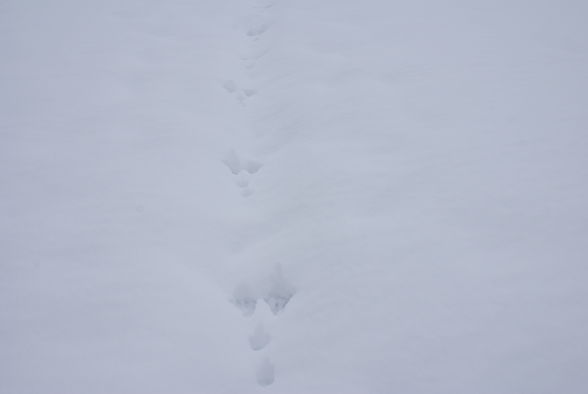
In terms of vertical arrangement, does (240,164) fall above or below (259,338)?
above

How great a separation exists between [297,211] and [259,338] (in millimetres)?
817

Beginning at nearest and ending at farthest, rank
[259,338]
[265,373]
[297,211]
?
[265,373], [259,338], [297,211]

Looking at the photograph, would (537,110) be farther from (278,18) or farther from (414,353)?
(278,18)

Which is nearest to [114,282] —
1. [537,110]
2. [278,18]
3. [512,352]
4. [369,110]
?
[512,352]

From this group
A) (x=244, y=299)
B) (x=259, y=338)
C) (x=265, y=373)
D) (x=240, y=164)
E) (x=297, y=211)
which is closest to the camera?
(x=265, y=373)

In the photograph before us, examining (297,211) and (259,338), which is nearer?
(259,338)

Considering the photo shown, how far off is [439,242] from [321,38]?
281 cm

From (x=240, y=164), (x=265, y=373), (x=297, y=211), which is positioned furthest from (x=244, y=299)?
(x=240, y=164)

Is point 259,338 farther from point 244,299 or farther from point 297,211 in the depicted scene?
point 297,211

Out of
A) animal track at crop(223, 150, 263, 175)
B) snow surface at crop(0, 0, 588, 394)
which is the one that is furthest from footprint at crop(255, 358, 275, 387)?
animal track at crop(223, 150, 263, 175)

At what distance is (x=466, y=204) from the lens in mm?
2340

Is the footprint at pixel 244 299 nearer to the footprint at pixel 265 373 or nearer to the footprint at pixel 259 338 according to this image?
the footprint at pixel 259 338

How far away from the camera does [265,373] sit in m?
1.88

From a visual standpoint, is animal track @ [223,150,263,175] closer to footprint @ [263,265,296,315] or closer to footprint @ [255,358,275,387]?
footprint @ [263,265,296,315]
